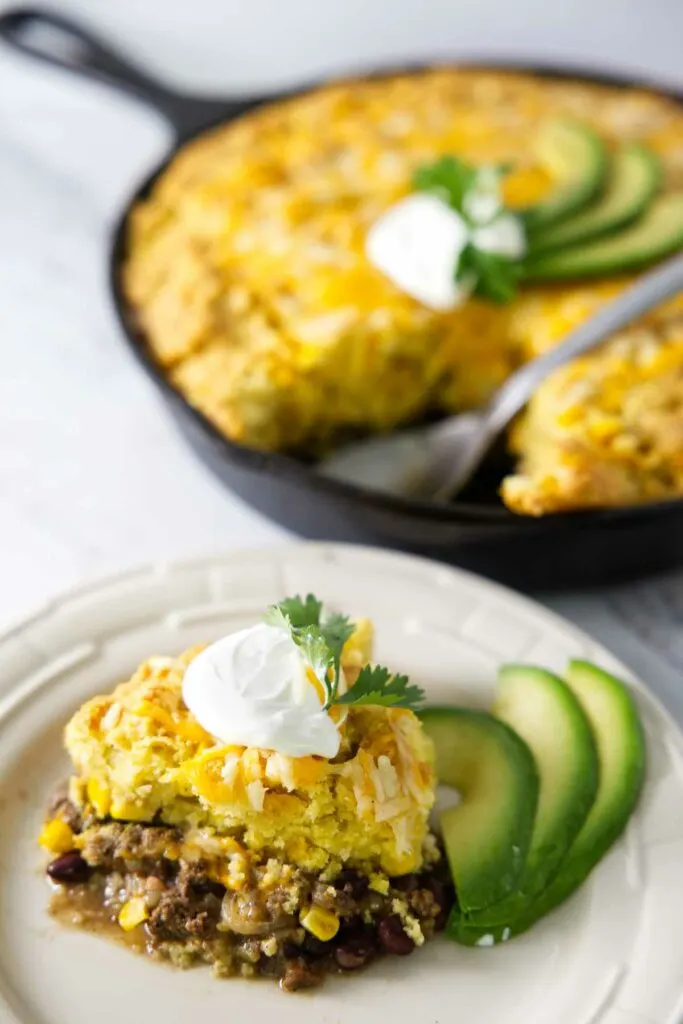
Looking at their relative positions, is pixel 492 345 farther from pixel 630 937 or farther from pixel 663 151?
pixel 630 937

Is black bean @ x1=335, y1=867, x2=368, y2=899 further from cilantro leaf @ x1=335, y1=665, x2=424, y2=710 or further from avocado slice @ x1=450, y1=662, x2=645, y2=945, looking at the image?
cilantro leaf @ x1=335, y1=665, x2=424, y2=710

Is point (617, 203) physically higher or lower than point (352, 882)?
higher

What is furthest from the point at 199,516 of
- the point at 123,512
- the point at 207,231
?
the point at 207,231

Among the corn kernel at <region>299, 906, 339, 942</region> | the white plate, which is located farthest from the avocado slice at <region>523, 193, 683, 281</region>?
the corn kernel at <region>299, 906, 339, 942</region>

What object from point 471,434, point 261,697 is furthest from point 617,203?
point 261,697

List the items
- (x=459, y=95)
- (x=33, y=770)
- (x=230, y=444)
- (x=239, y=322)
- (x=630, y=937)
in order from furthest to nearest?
(x=459, y=95), (x=239, y=322), (x=230, y=444), (x=33, y=770), (x=630, y=937)

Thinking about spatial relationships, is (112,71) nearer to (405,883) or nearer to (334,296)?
(334,296)
